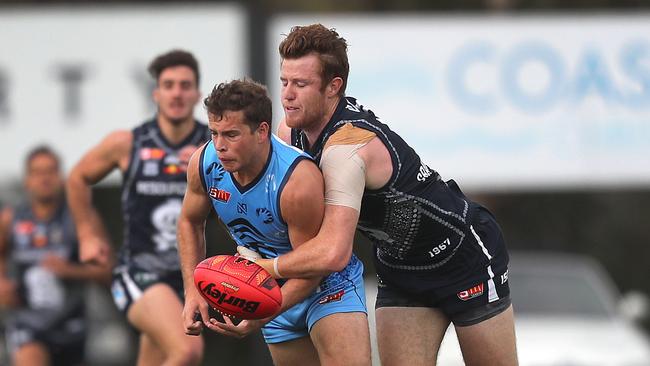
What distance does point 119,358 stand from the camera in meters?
17.7

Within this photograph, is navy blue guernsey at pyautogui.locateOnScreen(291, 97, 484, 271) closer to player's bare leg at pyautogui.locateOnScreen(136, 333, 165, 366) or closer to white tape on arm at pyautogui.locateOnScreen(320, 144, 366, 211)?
white tape on arm at pyautogui.locateOnScreen(320, 144, 366, 211)

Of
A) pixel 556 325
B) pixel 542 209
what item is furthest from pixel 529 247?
pixel 556 325

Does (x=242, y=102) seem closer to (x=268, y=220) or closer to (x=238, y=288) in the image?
(x=268, y=220)

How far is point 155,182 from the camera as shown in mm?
8344

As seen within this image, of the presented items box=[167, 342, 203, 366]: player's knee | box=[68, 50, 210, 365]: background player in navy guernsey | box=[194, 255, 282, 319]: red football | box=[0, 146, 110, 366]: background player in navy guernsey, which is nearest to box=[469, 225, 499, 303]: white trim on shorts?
box=[194, 255, 282, 319]: red football

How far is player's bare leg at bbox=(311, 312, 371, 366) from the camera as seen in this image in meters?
6.56

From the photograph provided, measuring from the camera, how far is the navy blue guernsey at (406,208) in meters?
6.58

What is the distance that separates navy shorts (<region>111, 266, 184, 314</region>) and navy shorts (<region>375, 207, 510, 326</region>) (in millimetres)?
1661

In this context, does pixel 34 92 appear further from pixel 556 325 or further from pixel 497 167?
pixel 556 325

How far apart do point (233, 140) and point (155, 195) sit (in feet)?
7.17

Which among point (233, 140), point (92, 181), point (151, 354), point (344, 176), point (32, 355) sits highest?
point (233, 140)

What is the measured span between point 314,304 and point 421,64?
290 inches

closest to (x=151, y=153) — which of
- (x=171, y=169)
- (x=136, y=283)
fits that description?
(x=171, y=169)

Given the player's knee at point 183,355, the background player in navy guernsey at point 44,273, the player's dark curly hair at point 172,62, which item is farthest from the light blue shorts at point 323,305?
the background player in navy guernsey at point 44,273
